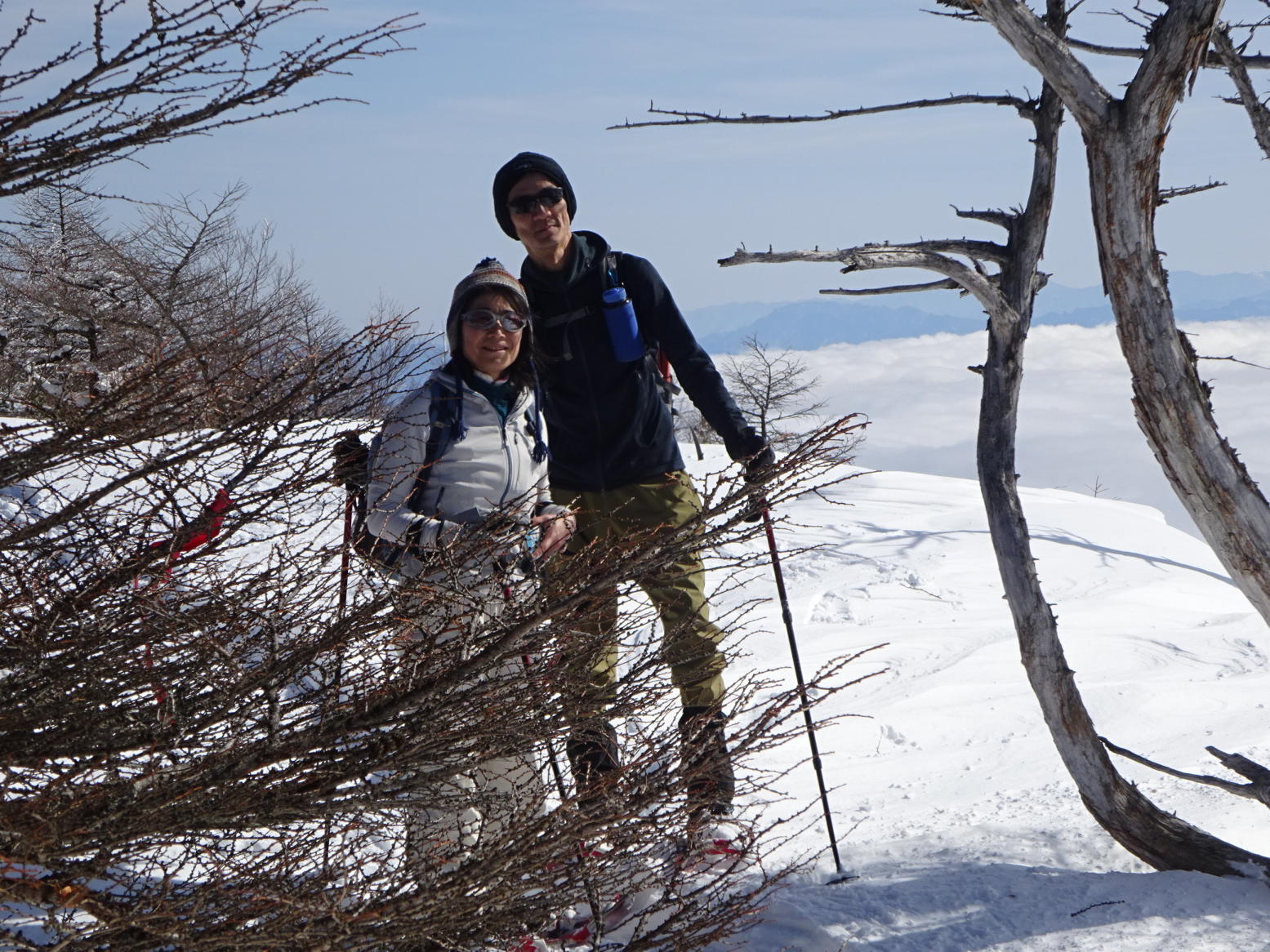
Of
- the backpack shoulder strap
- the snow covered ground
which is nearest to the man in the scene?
the backpack shoulder strap

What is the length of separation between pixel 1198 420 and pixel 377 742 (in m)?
3.36

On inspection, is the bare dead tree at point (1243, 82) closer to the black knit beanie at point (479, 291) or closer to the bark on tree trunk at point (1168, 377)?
the bark on tree trunk at point (1168, 377)

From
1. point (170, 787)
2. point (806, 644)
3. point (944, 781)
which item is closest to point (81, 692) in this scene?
point (170, 787)

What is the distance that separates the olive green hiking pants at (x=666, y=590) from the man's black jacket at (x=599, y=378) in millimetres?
66

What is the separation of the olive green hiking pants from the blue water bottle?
0.47 m

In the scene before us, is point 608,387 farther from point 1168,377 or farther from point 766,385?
point 766,385

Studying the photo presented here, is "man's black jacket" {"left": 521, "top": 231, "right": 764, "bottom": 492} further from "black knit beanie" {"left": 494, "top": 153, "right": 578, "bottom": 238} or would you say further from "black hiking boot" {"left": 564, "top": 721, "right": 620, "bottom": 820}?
"black hiking boot" {"left": 564, "top": 721, "right": 620, "bottom": 820}

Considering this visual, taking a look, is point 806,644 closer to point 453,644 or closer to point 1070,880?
point 1070,880

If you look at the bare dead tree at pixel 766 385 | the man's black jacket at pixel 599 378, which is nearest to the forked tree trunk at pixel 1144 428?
the man's black jacket at pixel 599 378

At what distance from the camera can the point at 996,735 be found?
26.3 ft

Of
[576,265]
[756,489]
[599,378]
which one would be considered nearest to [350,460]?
[599,378]

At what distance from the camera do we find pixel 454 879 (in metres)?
2.86

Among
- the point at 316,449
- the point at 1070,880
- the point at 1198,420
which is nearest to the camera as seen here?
the point at 316,449

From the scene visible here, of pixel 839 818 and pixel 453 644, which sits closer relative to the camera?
pixel 453 644
